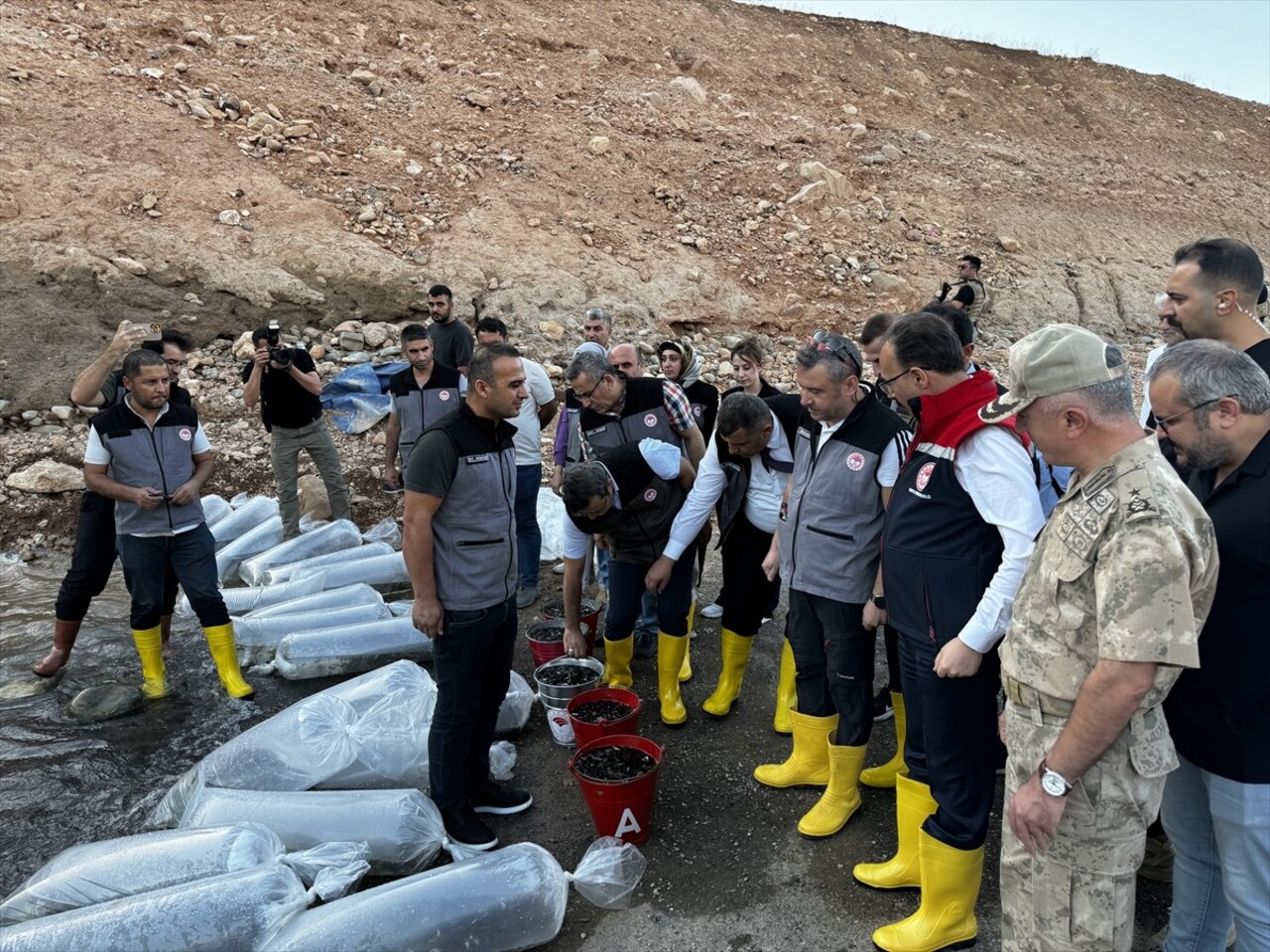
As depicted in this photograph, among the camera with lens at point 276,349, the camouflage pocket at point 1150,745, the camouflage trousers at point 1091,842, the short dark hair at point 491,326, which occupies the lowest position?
the camouflage trousers at point 1091,842

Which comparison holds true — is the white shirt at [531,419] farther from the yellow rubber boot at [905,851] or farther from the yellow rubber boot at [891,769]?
the yellow rubber boot at [905,851]

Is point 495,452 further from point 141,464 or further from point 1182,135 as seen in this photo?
point 1182,135

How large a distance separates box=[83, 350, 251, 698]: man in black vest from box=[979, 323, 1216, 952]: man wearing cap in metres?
4.13

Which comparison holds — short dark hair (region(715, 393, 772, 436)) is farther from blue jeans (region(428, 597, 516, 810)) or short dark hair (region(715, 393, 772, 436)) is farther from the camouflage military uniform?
the camouflage military uniform

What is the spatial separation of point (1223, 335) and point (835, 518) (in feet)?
4.84

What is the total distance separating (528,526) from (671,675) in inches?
76.1

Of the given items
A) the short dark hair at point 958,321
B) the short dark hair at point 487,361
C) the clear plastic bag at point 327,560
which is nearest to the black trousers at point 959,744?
the short dark hair at point 487,361

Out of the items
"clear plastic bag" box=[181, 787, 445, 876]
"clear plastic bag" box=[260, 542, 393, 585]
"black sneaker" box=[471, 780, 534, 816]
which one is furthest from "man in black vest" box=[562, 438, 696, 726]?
"clear plastic bag" box=[260, 542, 393, 585]

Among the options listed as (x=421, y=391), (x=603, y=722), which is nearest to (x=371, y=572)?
(x=421, y=391)

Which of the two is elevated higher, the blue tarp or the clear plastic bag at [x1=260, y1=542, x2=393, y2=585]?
→ the blue tarp

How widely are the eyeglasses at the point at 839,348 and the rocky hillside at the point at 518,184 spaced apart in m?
5.88

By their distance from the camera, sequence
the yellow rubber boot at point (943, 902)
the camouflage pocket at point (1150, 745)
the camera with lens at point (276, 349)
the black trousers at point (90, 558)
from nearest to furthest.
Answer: the camouflage pocket at point (1150, 745)
the yellow rubber boot at point (943, 902)
the black trousers at point (90, 558)
the camera with lens at point (276, 349)

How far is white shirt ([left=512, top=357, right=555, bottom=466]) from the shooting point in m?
5.95

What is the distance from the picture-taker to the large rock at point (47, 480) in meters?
7.50
